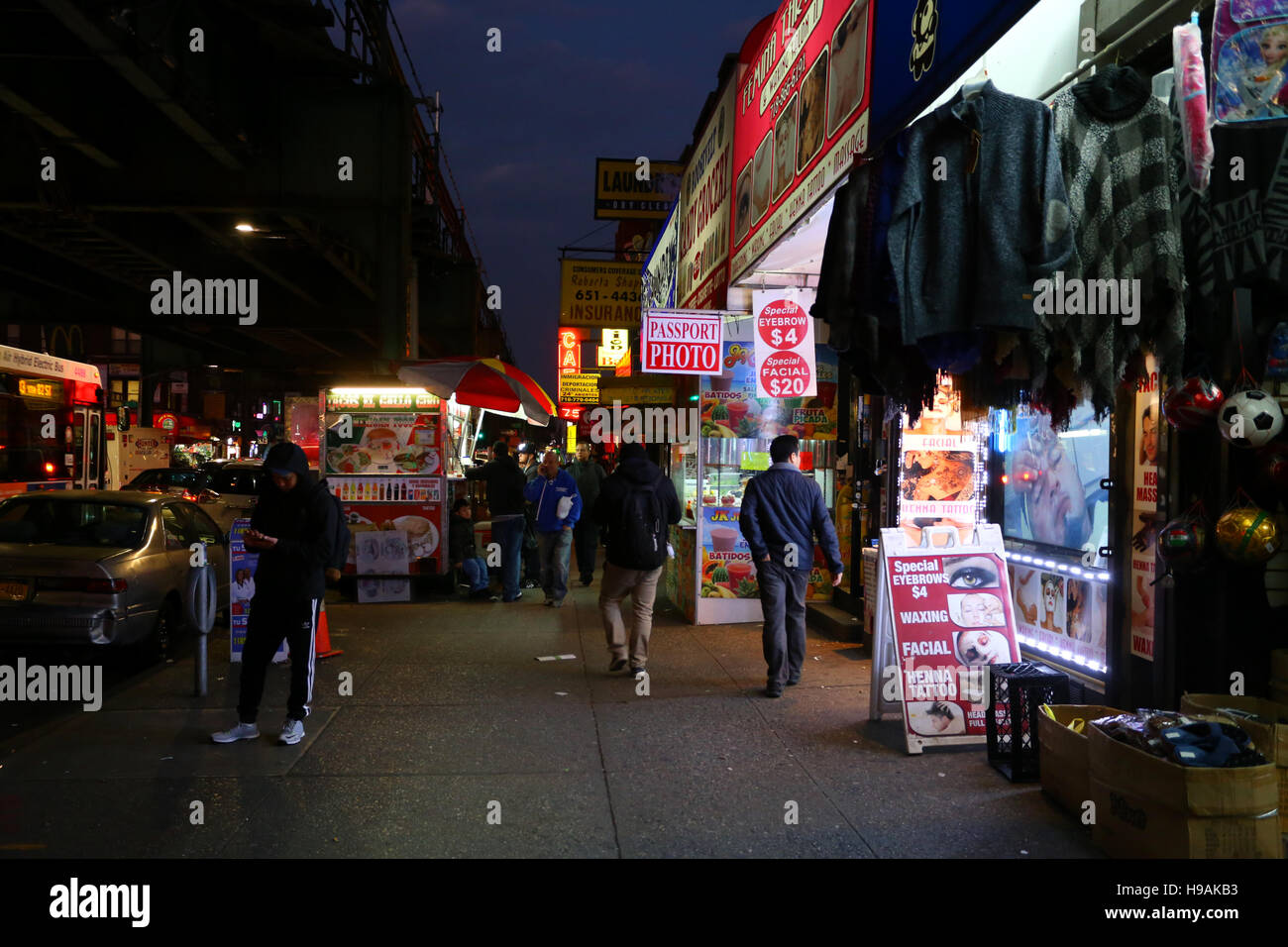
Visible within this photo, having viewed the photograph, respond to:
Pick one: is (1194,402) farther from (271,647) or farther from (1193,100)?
(271,647)

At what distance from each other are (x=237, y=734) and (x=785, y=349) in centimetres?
606

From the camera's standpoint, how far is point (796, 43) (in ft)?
28.2

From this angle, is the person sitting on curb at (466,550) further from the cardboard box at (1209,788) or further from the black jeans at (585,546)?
the cardboard box at (1209,788)

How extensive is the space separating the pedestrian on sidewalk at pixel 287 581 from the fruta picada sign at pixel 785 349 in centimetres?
484

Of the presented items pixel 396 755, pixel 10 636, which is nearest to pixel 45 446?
pixel 10 636

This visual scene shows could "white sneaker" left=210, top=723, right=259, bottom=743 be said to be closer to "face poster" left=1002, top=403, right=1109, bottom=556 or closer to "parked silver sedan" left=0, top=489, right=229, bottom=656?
"parked silver sedan" left=0, top=489, right=229, bottom=656

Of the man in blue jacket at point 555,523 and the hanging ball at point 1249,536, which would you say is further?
the man in blue jacket at point 555,523

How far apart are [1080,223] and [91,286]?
16.4 m

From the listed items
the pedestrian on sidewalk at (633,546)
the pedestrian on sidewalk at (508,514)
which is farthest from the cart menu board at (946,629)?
the pedestrian on sidewalk at (508,514)

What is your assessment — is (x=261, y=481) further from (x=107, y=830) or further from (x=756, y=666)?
(x=756, y=666)

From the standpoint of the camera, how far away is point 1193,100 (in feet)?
12.2

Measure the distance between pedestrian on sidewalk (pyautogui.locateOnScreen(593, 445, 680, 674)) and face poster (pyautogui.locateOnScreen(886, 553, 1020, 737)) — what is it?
2310mm

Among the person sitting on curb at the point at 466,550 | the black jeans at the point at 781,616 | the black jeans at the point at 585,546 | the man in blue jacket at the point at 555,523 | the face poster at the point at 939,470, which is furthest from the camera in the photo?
the black jeans at the point at 585,546

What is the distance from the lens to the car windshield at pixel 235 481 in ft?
52.3
